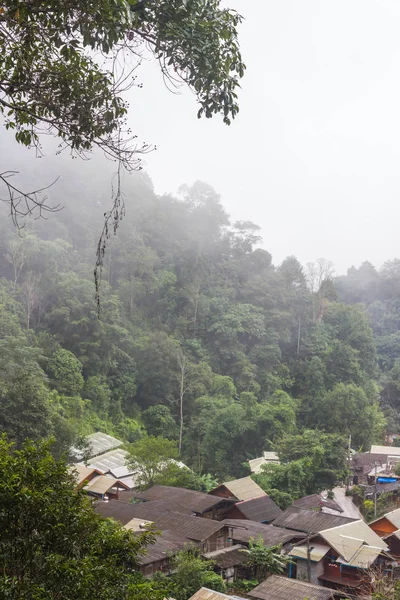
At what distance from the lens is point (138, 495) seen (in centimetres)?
1831

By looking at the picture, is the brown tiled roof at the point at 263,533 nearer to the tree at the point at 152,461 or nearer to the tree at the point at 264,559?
the tree at the point at 264,559

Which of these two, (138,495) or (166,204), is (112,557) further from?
(166,204)

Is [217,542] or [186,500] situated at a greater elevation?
[186,500]

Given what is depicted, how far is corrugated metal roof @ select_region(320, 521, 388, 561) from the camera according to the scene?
43.4 feet

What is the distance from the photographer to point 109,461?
70.3 feet

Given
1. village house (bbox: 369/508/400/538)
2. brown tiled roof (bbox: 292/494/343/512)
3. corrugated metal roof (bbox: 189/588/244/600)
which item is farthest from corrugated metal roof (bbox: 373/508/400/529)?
corrugated metal roof (bbox: 189/588/244/600)

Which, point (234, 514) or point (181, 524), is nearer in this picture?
point (181, 524)

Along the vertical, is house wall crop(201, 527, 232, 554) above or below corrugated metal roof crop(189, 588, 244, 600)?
below

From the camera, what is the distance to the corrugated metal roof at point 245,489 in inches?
745

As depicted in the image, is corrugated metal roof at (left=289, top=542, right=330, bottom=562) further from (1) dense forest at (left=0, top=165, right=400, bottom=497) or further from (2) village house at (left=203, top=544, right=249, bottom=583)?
(1) dense forest at (left=0, top=165, right=400, bottom=497)

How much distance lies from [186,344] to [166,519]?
656 inches

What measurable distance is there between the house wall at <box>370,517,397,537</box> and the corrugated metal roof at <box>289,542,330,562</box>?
317cm

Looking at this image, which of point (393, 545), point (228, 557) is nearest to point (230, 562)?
point (228, 557)

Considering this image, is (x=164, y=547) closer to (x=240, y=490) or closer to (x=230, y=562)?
(x=230, y=562)
